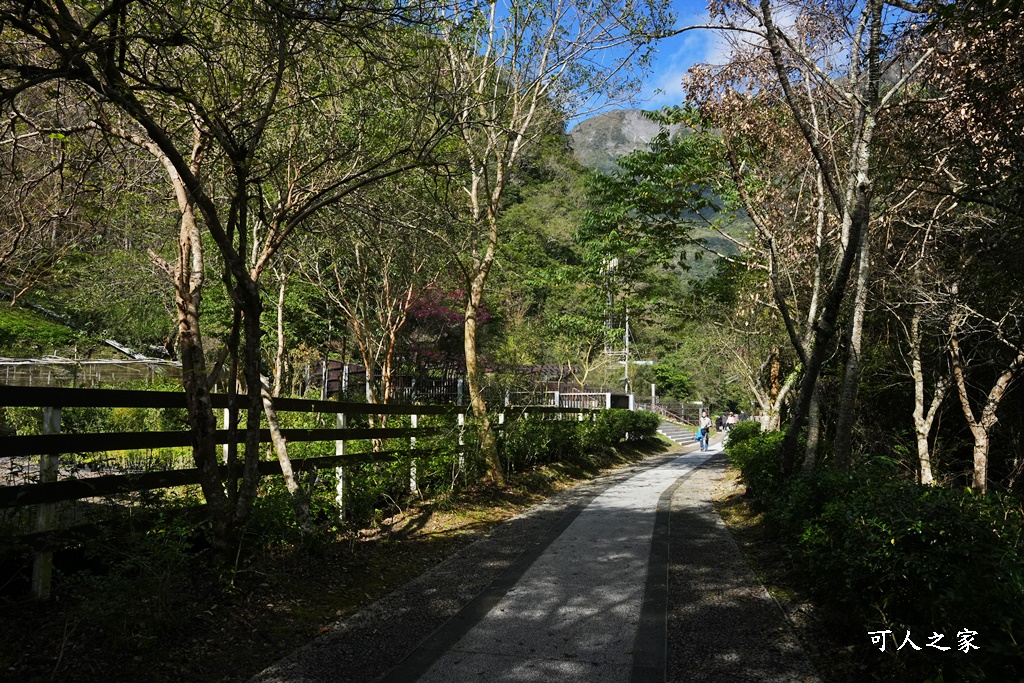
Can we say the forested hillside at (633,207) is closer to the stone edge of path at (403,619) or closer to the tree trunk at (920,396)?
the tree trunk at (920,396)

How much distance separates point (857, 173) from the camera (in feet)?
25.2

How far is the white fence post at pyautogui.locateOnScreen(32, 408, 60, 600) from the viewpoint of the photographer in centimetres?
445

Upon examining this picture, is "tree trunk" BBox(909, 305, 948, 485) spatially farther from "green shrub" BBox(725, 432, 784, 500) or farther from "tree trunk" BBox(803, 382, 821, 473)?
"tree trunk" BBox(803, 382, 821, 473)

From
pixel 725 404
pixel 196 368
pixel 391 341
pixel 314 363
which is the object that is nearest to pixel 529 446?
pixel 391 341

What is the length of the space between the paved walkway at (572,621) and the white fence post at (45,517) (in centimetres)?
151

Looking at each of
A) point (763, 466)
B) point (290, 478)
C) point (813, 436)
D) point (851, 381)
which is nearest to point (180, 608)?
point (290, 478)

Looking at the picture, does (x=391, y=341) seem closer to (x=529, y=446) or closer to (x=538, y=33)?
(x=529, y=446)

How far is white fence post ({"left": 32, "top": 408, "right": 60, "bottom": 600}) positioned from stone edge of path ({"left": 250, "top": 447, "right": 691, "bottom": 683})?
1.50 m

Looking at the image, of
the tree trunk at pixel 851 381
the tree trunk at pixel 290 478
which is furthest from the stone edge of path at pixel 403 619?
the tree trunk at pixel 851 381

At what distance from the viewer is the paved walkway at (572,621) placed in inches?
174

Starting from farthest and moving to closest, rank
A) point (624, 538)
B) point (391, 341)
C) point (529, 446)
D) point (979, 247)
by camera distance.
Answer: point (391, 341), point (529, 446), point (979, 247), point (624, 538)

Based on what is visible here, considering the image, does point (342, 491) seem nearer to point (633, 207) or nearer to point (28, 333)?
point (633, 207)

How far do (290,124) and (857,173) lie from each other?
5977 mm

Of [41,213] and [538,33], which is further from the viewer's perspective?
[538,33]
